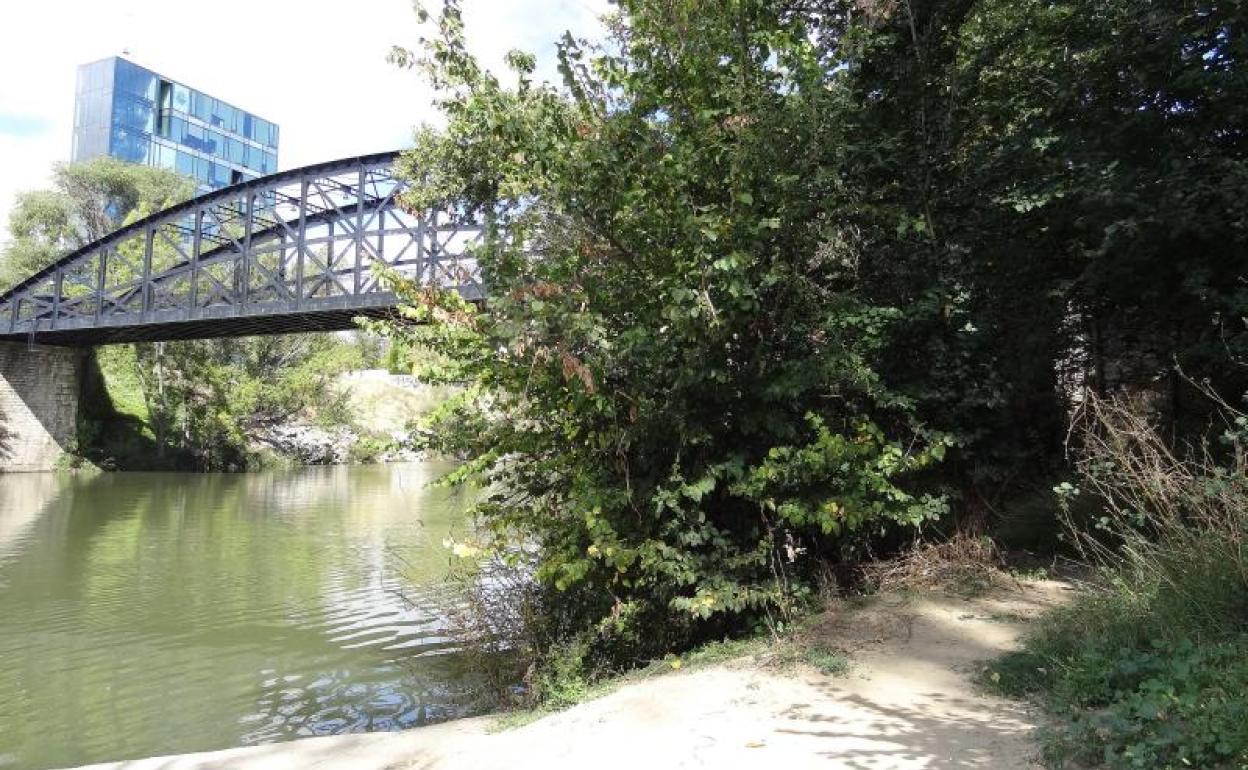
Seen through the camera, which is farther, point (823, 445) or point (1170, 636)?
point (823, 445)

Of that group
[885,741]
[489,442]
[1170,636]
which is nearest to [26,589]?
[489,442]

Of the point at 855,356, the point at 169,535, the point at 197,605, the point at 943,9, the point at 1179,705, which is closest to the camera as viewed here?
the point at 1179,705

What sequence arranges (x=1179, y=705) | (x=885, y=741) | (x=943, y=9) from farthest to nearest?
(x=943, y=9) → (x=885, y=741) → (x=1179, y=705)

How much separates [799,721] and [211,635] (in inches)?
337

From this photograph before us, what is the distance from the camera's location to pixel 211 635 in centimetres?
1006

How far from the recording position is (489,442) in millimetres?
6848

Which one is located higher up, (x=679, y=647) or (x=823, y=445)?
(x=823, y=445)

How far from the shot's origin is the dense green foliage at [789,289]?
602cm

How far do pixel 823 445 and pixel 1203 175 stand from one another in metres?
3.61

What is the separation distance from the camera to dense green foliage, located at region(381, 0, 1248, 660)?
19.8 ft

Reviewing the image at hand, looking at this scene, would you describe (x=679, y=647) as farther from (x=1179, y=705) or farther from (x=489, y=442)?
(x=1179, y=705)

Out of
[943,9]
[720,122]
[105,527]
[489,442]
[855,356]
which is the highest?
[943,9]

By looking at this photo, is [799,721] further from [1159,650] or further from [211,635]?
[211,635]

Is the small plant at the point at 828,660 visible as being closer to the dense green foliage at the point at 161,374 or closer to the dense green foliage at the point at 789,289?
the dense green foliage at the point at 789,289
